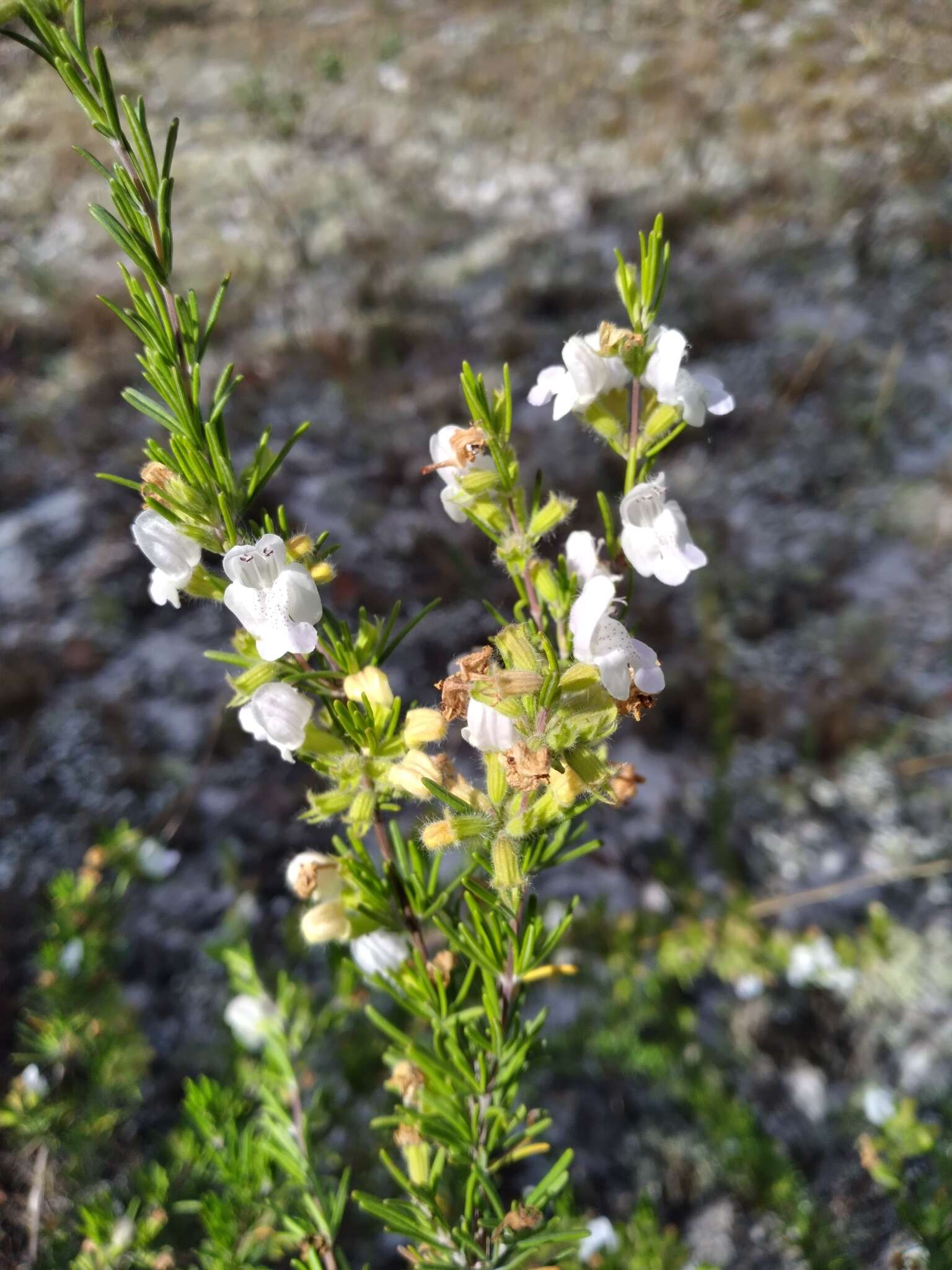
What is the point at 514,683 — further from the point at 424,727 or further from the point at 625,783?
the point at 625,783

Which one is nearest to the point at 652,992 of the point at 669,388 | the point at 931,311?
the point at 669,388

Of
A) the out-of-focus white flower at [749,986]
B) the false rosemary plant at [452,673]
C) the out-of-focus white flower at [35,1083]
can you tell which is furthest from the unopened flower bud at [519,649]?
the out-of-focus white flower at [749,986]

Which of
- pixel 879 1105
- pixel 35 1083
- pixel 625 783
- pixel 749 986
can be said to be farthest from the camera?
pixel 749 986

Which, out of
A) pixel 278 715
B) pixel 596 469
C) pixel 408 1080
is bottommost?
pixel 596 469

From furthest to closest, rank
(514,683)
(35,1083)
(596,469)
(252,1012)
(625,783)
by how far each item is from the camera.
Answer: (596,469) → (35,1083) → (252,1012) → (625,783) → (514,683)

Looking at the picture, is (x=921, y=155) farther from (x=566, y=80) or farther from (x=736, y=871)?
(x=736, y=871)

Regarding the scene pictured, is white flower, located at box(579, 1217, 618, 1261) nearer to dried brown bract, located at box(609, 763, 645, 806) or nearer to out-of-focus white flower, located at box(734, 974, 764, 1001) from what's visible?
out-of-focus white flower, located at box(734, 974, 764, 1001)

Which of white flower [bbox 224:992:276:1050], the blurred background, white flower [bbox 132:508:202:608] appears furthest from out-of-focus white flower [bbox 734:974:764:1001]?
white flower [bbox 132:508:202:608]

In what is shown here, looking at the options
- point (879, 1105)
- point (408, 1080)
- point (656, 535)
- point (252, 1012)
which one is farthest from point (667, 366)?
point (879, 1105)
